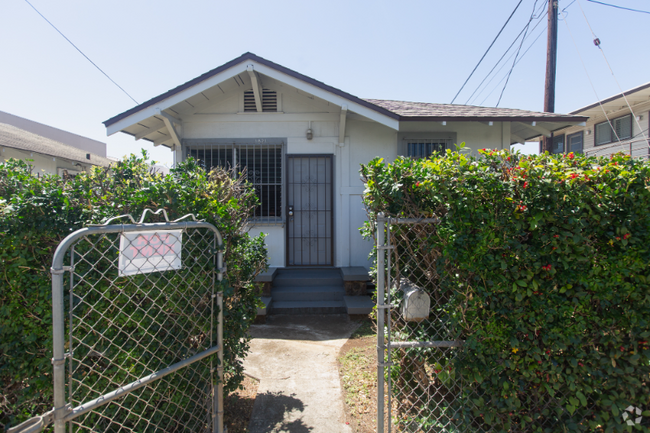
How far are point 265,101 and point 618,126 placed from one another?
12.5m

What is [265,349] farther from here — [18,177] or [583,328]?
[583,328]

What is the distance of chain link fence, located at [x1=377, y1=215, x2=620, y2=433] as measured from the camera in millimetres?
2213

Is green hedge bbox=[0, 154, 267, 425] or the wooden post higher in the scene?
the wooden post

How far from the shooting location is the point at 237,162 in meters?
6.74

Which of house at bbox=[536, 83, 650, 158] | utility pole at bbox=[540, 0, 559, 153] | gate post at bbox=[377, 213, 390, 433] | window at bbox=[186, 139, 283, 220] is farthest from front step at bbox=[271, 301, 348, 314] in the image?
house at bbox=[536, 83, 650, 158]

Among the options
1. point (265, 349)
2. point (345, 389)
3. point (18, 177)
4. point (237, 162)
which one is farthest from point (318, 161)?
point (18, 177)

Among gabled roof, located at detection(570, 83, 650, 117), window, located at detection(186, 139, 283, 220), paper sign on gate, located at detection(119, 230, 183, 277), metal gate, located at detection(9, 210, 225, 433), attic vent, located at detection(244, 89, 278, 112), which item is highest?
gabled roof, located at detection(570, 83, 650, 117)

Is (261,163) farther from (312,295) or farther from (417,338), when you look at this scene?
(417,338)

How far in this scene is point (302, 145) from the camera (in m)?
6.66

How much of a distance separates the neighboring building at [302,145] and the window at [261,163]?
21 millimetres

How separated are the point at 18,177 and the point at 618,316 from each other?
4086mm

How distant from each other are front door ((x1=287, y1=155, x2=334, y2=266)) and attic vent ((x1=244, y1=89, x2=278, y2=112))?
1.15 meters

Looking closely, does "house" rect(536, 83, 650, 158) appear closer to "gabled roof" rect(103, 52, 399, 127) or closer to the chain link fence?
"gabled roof" rect(103, 52, 399, 127)

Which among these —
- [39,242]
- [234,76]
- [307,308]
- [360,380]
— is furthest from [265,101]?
[360,380]
